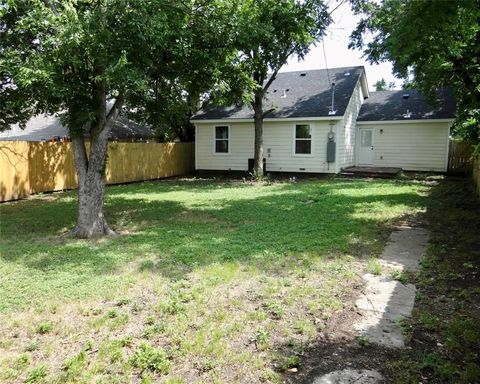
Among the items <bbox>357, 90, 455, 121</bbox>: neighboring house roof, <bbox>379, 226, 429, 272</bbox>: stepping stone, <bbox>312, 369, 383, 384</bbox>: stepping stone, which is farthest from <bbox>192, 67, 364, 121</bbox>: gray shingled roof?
<bbox>312, 369, 383, 384</bbox>: stepping stone

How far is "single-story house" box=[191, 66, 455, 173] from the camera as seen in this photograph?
16145 mm

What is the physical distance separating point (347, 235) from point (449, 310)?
2.85 meters

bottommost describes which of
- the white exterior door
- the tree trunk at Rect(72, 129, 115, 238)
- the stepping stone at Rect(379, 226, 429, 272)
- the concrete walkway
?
the concrete walkway

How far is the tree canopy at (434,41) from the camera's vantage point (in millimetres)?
2338

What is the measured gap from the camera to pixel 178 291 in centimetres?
423

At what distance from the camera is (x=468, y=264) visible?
16.4 ft

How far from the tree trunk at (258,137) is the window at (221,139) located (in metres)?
2.58

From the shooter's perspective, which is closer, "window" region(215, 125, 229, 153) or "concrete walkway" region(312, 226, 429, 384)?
"concrete walkway" region(312, 226, 429, 384)

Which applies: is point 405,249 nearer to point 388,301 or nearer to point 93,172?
point 388,301

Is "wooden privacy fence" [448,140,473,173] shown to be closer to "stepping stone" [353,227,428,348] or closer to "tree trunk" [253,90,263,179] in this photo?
"tree trunk" [253,90,263,179]

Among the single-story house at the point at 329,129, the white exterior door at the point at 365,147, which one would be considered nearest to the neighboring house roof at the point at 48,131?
the single-story house at the point at 329,129

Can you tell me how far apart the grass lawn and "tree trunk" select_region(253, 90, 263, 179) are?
7.23m

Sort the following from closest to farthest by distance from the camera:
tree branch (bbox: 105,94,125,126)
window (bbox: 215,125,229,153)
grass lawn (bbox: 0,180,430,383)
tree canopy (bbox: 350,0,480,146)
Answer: tree canopy (bbox: 350,0,480,146) → grass lawn (bbox: 0,180,430,383) → tree branch (bbox: 105,94,125,126) → window (bbox: 215,125,229,153)

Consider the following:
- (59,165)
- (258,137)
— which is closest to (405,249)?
(258,137)
